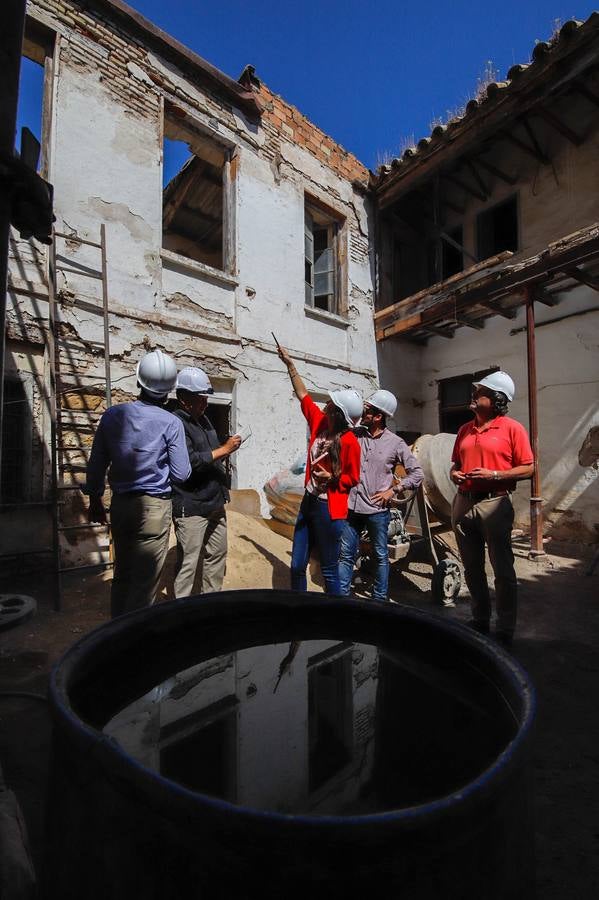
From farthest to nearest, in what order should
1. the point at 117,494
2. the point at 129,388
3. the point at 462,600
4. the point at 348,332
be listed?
the point at 348,332
the point at 129,388
the point at 462,600
the point at 117,494

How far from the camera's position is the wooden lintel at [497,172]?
28.9 ft

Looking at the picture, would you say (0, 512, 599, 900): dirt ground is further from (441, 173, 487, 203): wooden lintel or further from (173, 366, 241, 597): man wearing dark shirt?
(441, 173, 487, 203): wooden lintel

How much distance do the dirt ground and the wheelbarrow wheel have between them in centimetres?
13

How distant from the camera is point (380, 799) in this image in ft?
3.15

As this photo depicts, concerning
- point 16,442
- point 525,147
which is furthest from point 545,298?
point 16,442

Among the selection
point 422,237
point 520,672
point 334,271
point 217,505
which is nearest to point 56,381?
point 217,505

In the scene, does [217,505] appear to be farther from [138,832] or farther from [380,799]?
[138,832]

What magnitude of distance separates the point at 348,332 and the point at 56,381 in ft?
18.8

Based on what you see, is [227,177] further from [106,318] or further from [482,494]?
[482,494]

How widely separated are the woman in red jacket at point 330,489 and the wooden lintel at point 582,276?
527 cm

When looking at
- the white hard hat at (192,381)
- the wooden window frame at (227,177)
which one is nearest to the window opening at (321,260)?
the wooden window frame at (227,177)

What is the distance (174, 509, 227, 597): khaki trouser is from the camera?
3.56 m

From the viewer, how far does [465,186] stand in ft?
30.7

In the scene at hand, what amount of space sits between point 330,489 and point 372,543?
29.6 inches
